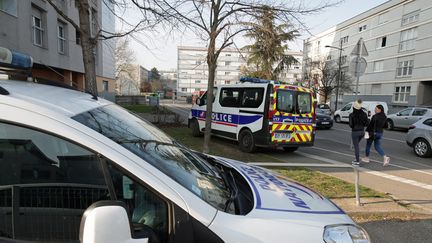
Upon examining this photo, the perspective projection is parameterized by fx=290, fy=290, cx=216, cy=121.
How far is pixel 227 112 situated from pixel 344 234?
816 cm

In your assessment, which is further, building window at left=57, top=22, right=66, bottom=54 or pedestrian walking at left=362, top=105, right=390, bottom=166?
building window at left=57, top=22, right=66, bottom=54

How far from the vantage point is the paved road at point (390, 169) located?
5456 mm

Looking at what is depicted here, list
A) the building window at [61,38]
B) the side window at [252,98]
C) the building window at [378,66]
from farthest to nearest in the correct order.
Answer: the building window at [378,66] < the building window at [61,38] < the side window at [252,98]

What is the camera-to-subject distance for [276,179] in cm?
251

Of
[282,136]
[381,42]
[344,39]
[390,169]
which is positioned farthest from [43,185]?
[344,39]

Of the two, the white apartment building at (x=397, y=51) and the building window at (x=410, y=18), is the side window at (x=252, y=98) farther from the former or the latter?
the building window at (x=410, y=18)

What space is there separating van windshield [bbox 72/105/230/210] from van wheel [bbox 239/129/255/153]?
21.9 feet

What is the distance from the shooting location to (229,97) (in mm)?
9891

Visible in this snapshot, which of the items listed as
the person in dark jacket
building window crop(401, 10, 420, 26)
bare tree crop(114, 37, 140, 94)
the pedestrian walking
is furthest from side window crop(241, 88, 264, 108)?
bare tree crop(114, 37, 140, 94)

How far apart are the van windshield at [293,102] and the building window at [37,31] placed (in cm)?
1398

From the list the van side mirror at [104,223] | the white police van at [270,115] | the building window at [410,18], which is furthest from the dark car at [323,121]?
the building window at [410,18]

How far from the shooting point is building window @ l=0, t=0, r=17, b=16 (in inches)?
508

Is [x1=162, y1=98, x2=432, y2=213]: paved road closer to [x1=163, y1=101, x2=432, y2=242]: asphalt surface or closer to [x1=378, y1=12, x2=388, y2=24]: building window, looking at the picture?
[x1=163, y1=101, x2=432, y2=242]: asphalt surface

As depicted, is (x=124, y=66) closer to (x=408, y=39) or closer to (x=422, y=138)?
(x=408, y=39)
